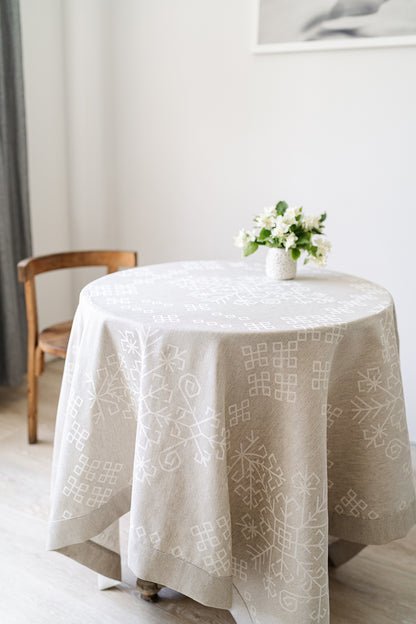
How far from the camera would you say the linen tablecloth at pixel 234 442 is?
1229 millimetres

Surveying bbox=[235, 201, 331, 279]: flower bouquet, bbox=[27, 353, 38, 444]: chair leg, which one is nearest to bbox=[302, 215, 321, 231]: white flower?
bbox=[235, 201, 331, 279]: flower bouquet

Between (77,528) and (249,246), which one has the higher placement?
(249,246)

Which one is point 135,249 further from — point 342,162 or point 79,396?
point 79,396

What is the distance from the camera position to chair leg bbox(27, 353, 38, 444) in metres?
2.30

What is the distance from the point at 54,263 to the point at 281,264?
1.13 m

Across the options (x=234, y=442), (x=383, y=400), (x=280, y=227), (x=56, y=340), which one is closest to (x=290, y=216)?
(x=280, y=227)

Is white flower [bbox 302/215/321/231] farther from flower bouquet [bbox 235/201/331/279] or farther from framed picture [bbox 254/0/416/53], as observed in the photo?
framed picture [bbox 254/0/416/53]

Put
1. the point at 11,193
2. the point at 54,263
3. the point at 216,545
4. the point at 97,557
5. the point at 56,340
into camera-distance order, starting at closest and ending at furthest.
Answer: the point at 216,545 < the point at 97,557 < the point at 56,340 < the point at 54,263 < the point at 11,193

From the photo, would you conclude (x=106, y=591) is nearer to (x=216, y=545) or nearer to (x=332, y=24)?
(x=216, y=545)

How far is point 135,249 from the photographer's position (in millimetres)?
3109

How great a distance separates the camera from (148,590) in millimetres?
1530

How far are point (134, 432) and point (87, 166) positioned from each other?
77.9 inches

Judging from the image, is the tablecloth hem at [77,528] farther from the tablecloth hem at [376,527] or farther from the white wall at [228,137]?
the white wall at [228,137]

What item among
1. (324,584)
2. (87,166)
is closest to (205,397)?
(324,584)
